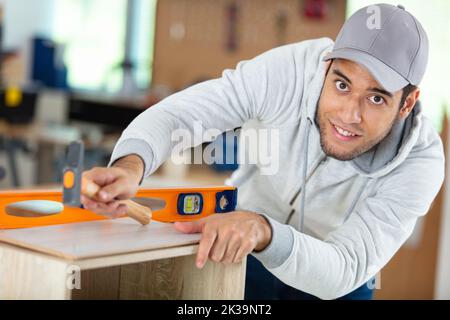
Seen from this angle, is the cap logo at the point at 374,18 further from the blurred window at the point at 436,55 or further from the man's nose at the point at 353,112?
the blurred window at the point at 436,55

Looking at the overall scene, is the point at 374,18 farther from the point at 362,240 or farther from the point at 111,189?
the point at 111,189

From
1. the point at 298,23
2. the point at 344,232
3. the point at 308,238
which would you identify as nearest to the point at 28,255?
the point at 308,238

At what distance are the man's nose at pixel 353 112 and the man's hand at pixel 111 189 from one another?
0.55 metres

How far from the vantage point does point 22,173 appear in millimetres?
7355

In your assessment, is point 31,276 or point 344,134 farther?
point 344,134

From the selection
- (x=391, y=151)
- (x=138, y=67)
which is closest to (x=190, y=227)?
(x=391, y=151)

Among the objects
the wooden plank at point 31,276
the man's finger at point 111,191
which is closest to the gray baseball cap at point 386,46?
the man's finger at point 111,191

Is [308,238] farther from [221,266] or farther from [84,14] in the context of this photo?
[84,14]

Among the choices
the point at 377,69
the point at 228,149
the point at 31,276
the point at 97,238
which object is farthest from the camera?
the point at 228,149

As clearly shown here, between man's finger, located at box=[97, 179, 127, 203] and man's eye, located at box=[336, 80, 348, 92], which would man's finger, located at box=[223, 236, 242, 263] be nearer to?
man's finger, located at box=[97, 179, 127, 203]

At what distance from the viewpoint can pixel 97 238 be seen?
1436mm

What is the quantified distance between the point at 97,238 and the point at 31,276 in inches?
6.3

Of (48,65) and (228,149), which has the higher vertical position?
(48,65)

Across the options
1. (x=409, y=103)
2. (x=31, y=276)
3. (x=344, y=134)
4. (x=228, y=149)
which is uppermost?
(x=228, y=149)
